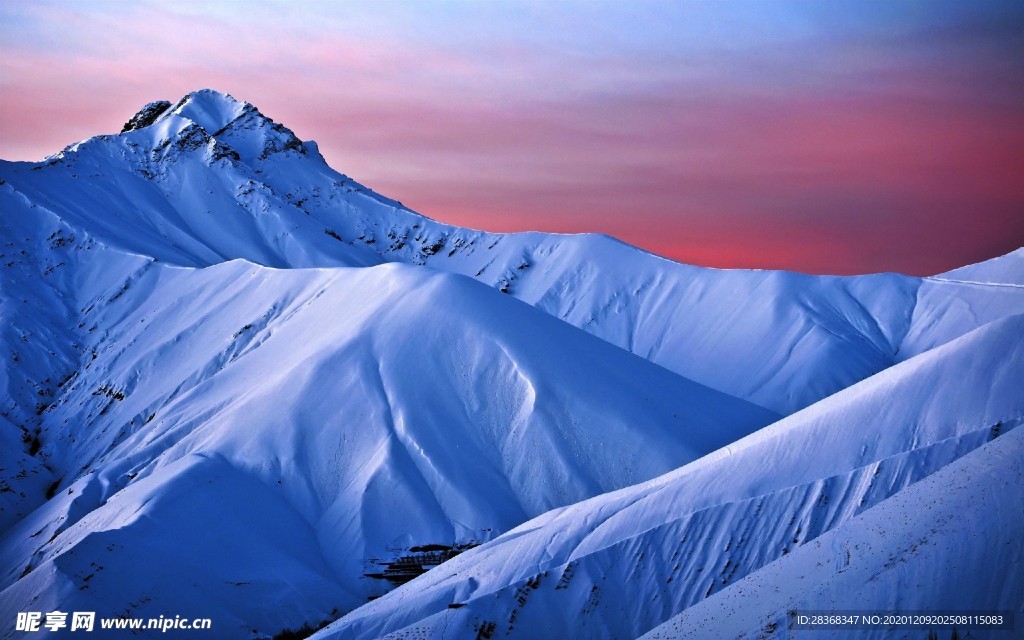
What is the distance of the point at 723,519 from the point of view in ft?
163

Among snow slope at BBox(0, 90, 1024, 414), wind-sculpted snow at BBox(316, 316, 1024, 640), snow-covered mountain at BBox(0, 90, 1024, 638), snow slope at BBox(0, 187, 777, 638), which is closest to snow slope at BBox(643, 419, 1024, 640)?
snow-covered mountain at BBox(0, 90, 1024, 638)

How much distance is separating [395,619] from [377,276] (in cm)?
5119

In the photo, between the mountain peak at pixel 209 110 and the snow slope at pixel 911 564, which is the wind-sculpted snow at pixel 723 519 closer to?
the snow slope at pixel 911 564

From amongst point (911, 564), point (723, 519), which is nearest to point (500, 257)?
point (723, 519)

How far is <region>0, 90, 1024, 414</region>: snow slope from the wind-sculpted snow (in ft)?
195

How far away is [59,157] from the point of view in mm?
153750

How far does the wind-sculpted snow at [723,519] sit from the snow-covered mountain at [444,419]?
0.51ft

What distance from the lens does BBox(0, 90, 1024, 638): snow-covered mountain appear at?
49250 millimetres

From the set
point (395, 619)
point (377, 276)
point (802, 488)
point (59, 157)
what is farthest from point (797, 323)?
point (59, 157)

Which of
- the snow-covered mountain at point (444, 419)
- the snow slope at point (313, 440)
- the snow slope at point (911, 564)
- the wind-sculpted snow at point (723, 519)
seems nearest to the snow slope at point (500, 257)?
the snow-covered mountain at point (444, 419)

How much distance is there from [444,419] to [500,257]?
7899 cm

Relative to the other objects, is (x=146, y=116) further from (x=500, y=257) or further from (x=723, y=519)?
(x=723, y=519)

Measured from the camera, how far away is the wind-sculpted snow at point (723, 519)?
4738 cm

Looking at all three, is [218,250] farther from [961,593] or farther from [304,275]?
[961,593]
